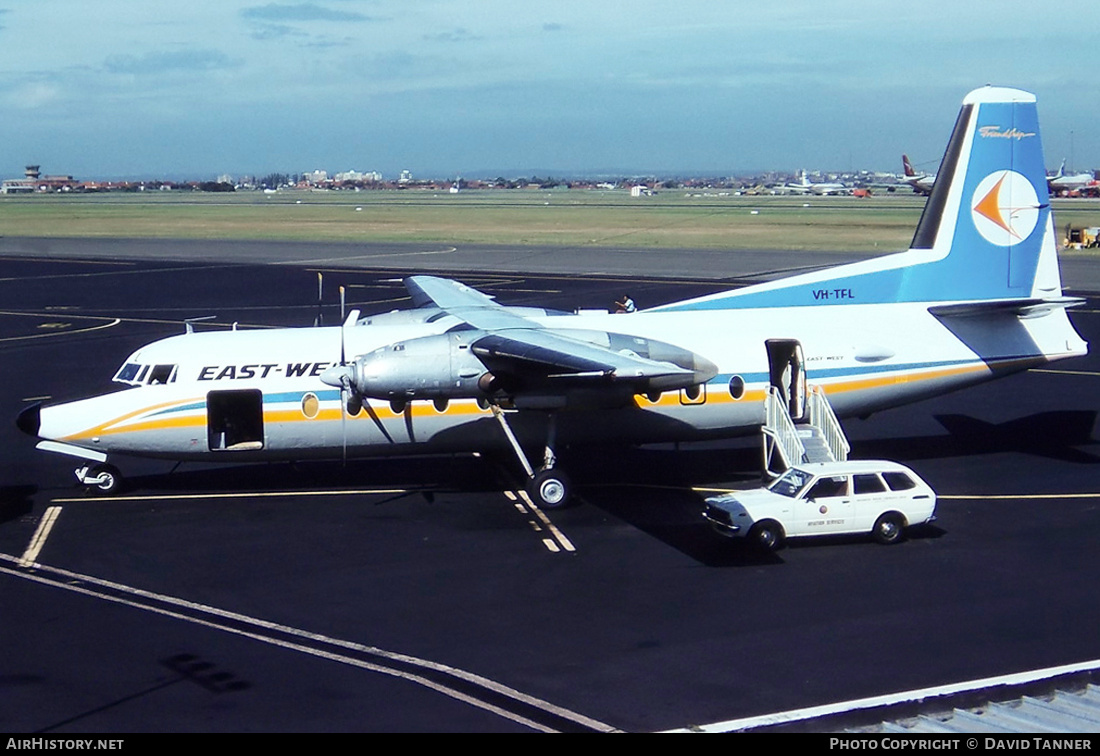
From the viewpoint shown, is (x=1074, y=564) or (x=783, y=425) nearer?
(x=1074, y=564)

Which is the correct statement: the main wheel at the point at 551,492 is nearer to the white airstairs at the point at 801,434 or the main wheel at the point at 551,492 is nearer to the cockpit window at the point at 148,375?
the white airstairs at the point at 801,434

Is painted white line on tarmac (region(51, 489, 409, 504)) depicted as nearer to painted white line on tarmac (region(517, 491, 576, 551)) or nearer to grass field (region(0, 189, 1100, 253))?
painted white line on tarmac (region(517, 491, 576, 551))

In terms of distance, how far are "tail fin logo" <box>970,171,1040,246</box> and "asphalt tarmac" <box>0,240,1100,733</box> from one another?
16.2 feet

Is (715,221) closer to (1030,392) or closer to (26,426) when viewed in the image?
(1030,392)

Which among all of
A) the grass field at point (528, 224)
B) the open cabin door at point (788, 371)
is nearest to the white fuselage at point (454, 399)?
the open cabin door at point (788, 371)

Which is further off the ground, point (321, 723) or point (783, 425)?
point (783, 425)

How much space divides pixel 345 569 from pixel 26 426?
8280 millimetres

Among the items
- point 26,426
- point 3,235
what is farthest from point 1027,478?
point 3,235

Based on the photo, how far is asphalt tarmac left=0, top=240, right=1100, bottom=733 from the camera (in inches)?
525

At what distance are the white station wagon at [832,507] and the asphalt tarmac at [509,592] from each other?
1.40ft

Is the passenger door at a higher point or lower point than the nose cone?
lower

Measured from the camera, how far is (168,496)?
23.3m

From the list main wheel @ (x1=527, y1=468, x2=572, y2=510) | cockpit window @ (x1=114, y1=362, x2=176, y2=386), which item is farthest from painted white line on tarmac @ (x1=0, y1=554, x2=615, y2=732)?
main wheel @ (x1=527, y1=468, x2=572, y2=510)

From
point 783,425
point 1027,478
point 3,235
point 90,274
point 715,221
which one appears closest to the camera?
point 783,425
